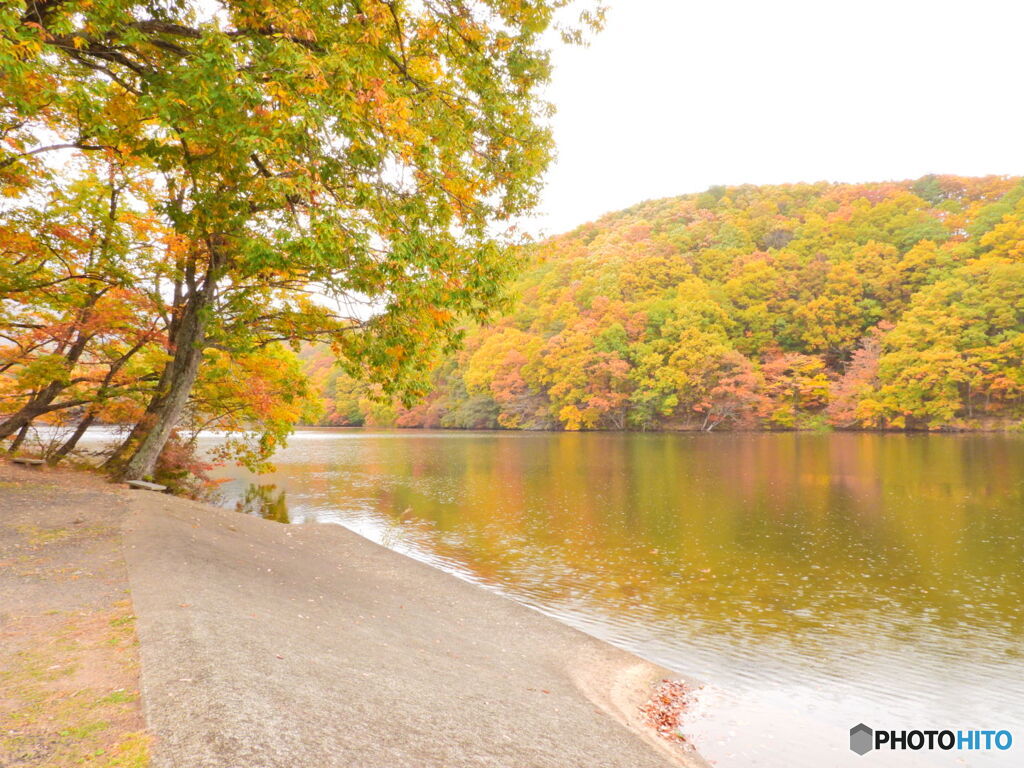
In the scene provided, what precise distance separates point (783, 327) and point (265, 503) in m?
61.0

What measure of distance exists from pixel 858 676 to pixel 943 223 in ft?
258

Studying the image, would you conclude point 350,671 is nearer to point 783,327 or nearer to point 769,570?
point 769,570

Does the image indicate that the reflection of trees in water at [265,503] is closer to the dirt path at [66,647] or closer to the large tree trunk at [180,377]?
the large tree trunk at [180,377]

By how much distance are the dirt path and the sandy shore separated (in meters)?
0.16

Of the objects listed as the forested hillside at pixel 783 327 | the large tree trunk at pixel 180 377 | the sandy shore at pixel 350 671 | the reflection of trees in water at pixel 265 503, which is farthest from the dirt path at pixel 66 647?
the forested hillside at pixel 783 327

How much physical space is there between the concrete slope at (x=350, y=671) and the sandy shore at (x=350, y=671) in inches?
0.7

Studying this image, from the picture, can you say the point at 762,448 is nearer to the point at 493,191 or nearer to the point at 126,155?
the point at 493,191

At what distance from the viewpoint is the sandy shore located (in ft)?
11.4

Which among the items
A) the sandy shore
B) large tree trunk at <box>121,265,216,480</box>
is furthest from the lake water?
large tree trunk at <box>121,265,216,480</box>

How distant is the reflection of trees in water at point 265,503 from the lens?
17.7 m

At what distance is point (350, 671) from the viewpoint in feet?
15.9

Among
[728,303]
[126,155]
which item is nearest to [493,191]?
[126,155]

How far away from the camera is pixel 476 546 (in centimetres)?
1397

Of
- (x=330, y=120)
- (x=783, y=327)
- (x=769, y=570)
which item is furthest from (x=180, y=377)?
(x=783, y=327)
